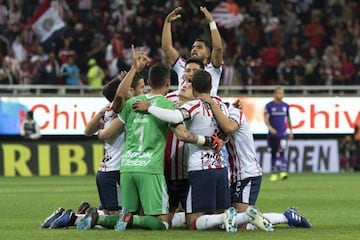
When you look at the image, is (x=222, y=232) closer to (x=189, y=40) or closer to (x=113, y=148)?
(x=113, y=148)

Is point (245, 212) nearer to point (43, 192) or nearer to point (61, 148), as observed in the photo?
point (43, 192)

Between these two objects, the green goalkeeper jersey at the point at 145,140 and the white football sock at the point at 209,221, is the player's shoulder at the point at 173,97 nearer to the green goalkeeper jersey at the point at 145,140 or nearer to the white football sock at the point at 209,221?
the green goalkeeper jersey at the point at 145,140

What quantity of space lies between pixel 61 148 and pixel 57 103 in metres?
1.26

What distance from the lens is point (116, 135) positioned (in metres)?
13.9

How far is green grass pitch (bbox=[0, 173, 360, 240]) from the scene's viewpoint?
1266 cm

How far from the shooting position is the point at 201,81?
43.0 ft

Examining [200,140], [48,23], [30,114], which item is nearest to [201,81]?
[200,140]

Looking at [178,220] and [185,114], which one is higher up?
[185,114]

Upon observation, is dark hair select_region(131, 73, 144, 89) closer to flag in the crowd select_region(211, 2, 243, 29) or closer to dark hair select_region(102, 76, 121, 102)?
dark hair select_region(102, 76, 121, 102)

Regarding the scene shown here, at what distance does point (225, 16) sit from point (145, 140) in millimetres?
20859

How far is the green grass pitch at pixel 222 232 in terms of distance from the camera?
12.7 m

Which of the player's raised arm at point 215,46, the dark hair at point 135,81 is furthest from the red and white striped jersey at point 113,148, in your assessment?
the player's raised arm at point 215,46

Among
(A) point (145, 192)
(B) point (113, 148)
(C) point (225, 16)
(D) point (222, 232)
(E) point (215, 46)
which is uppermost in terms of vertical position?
(C) point (225, 16)

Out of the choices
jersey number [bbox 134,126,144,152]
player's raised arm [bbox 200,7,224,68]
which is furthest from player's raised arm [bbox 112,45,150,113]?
player's raised arm [bbox 200,7,224,68]
